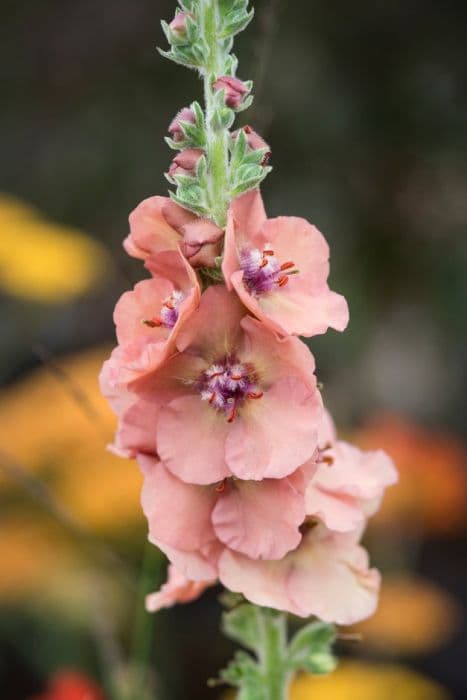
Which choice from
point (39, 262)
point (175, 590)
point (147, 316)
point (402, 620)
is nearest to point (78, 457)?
point (39, 262)

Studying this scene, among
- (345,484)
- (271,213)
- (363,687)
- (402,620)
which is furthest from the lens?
(271,213)

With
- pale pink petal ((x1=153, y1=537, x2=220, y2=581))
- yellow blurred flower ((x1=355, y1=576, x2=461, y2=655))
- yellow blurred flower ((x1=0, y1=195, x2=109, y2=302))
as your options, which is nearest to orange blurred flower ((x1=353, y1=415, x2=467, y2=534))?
yellow blurred flower ((x1=355, y1=576, x2=461, y2=655))

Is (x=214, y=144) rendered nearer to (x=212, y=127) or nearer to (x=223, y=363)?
(x=212, y=127)

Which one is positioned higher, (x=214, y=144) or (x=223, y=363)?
(x=214, y=144)

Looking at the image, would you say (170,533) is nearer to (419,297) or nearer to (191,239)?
(191,239)

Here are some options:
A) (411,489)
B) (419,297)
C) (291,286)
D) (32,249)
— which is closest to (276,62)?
(419,297)

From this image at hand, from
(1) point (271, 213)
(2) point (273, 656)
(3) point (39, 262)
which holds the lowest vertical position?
(2) point (273, 656)

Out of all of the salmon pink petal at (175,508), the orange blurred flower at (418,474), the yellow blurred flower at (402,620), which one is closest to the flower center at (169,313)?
the salmon pink petal at (175,508)
